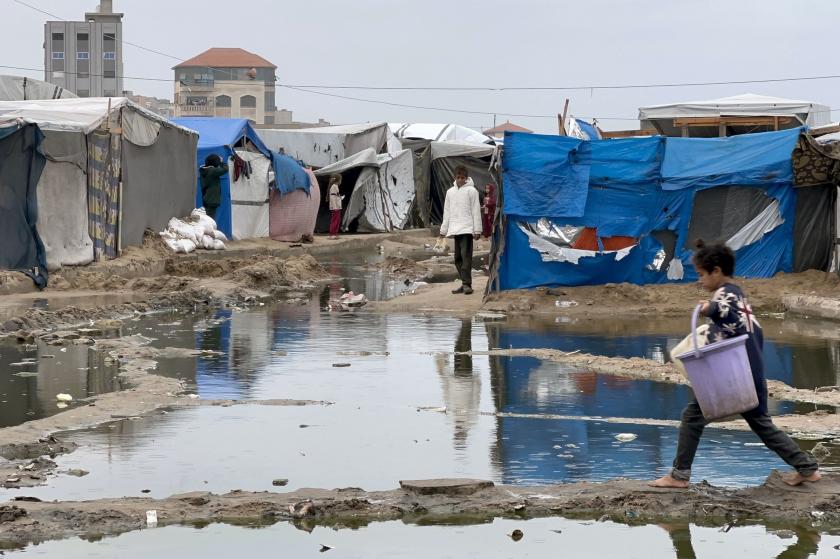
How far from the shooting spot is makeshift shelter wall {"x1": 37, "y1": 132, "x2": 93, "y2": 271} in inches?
758

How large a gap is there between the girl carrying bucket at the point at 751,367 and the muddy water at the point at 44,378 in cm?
467

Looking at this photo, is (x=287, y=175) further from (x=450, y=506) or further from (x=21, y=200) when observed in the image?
(x=450, y=506)

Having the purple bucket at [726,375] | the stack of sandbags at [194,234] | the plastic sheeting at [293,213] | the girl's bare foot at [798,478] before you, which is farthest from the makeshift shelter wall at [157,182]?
the girl's bare foot at [798,478]

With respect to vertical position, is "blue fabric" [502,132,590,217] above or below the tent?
below

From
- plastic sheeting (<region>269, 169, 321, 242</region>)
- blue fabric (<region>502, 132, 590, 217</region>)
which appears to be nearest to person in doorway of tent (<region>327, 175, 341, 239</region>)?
plastic sheeting (<region>269, 169, 321, 242</region>)

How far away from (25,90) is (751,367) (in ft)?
83.3

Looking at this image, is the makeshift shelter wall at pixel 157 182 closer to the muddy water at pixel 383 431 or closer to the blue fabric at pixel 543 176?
the blue fabric at pixel 543 176

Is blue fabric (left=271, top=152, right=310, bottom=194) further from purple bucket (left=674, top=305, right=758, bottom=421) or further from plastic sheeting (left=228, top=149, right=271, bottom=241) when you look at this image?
purple bucket (left=674, top=305, right=758, bottom=421)

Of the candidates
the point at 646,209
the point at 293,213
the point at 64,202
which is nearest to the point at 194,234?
the point at 64,202

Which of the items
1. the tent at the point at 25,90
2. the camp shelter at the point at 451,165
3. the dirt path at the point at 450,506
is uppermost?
the tent at the point at 25,90

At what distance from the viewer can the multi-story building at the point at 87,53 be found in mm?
86625

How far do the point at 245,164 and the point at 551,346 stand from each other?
57.6 ft

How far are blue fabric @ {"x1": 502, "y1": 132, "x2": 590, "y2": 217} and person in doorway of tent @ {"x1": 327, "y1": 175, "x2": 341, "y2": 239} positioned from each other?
18387mm

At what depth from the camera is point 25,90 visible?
96.6 feet
